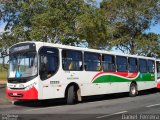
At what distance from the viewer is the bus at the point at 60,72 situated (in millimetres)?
17766

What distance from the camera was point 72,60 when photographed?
20.0m

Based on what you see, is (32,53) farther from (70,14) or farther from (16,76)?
(70,14)

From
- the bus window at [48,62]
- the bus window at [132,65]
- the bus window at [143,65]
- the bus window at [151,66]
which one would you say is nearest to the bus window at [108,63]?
the bus window at [132,65]

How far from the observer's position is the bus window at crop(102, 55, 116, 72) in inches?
906

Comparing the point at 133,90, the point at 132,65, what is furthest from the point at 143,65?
the point at 133,90

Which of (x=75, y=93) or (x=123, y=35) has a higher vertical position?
(x=123, y=35)

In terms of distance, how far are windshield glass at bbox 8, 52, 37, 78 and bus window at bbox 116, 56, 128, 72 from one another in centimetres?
793

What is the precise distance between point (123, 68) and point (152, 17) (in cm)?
2407

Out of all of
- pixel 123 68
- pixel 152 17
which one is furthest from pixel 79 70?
pixel 152 17

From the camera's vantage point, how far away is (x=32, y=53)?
18.1 metres

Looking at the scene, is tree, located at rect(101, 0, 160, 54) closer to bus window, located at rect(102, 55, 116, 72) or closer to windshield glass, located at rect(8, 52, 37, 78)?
bus window, located at rect(102, 55, 116, 72)

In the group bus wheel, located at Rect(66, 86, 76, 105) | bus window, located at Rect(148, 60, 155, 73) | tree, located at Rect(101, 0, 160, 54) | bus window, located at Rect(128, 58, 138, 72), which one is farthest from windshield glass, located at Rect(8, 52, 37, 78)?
tree, located at Rect(101, 0, 160, 54)

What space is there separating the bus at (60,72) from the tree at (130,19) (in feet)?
75.0

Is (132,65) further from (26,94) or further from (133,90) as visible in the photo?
(26,94)
